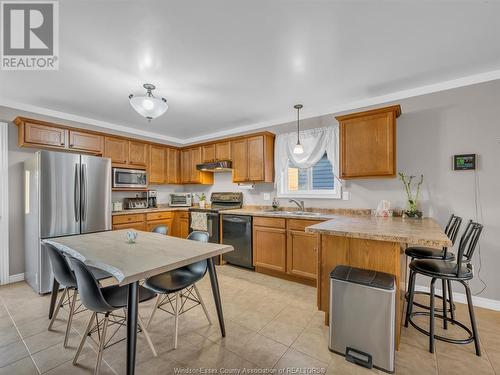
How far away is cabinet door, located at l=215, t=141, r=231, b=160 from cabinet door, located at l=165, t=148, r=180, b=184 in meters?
1.14

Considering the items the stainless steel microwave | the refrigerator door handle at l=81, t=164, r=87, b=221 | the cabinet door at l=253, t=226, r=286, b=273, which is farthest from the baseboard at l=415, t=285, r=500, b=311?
the stainless steel microwave

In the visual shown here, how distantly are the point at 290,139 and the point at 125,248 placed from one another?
2942 mm

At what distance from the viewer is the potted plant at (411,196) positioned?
9.08 feet

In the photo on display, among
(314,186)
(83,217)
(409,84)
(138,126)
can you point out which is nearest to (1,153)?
(83,217)

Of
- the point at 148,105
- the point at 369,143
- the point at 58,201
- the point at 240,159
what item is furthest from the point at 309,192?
the point at 58,201

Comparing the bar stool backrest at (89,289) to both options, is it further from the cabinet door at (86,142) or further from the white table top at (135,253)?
the cabinet door at (86,142)

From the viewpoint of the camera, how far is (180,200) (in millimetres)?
5066

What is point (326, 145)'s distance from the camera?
358 centimetres

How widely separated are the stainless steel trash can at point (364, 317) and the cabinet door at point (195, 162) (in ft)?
12.0

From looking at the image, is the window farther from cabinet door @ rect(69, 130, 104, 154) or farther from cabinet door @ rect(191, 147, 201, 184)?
cabinet door @ rect(69, 130, 104, 154)

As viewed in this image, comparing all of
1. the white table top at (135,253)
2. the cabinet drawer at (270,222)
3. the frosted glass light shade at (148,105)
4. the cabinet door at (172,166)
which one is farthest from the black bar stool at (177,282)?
the cabinet door at (172,166)

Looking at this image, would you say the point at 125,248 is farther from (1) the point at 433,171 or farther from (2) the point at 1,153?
(1) the point at 433,171

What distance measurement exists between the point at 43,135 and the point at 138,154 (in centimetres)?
139

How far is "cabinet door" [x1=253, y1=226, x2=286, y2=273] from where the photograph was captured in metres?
3.34
